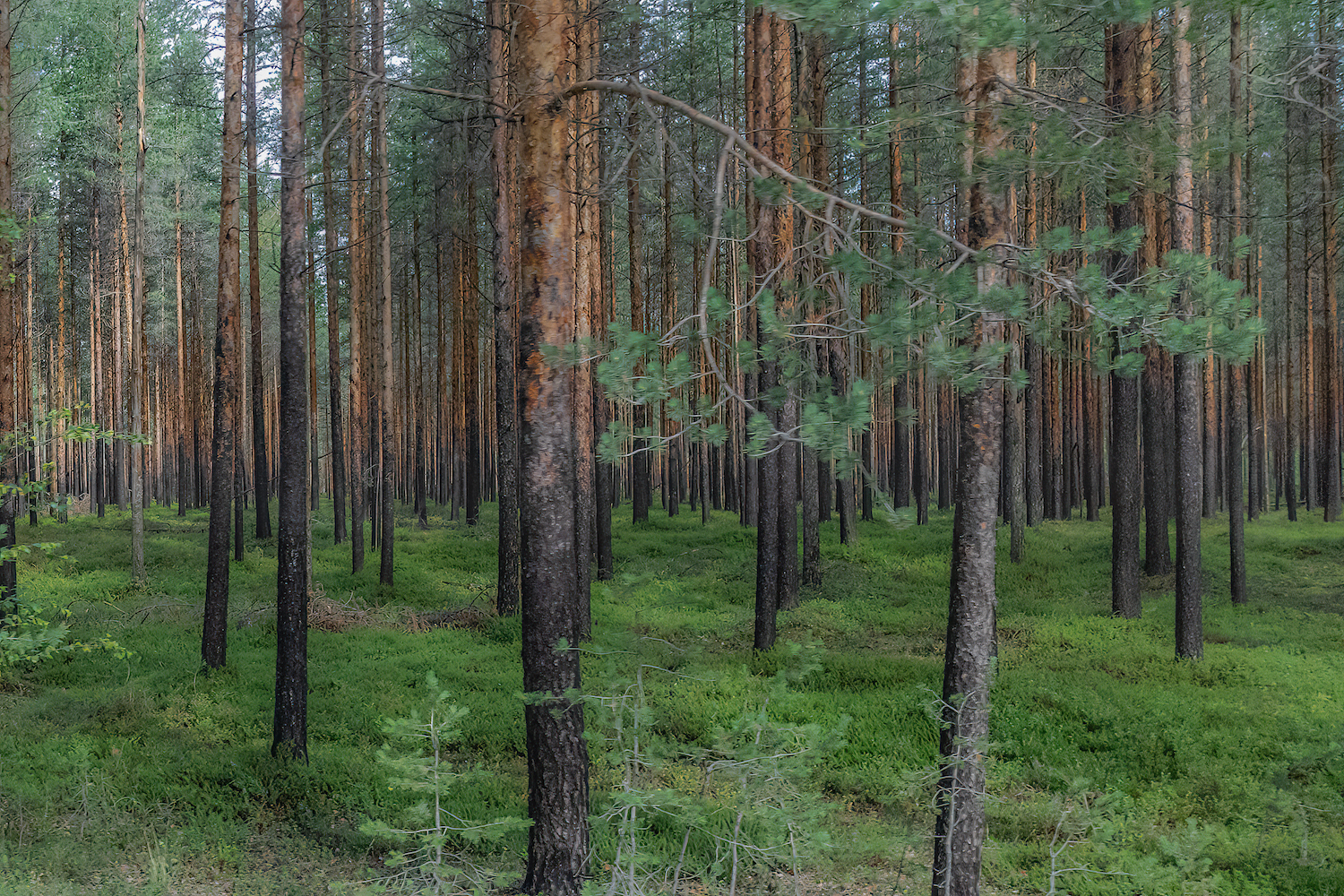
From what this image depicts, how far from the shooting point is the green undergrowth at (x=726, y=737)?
5.34 m

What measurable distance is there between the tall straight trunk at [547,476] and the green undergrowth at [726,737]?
355 millimetres

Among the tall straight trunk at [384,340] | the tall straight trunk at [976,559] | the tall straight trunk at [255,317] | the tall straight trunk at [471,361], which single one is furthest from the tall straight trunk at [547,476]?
the tall straight trunk at [471,361]

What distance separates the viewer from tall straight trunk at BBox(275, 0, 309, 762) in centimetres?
773

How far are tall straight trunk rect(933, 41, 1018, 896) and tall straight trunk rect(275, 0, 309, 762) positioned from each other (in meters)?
5.90

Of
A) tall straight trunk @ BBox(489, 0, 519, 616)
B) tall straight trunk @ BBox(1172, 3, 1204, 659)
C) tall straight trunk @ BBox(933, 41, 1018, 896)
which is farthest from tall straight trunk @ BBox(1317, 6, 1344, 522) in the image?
tall straight trunk @ BBox(933, 41, 1018, 896)

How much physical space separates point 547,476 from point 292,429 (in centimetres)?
446

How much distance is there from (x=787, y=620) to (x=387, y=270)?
10.9 metres

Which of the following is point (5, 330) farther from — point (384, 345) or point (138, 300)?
point (384, 345)

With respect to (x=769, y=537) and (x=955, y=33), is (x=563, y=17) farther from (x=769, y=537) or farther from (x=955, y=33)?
(x=769, y=537)

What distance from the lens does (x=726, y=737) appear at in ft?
14.3

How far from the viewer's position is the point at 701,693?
9.62 metres

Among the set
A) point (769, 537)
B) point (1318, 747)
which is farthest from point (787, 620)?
point (1318, 747)

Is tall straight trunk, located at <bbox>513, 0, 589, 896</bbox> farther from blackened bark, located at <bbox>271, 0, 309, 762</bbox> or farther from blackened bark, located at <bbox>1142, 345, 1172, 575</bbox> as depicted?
blackened bark, located at <bbox>1142, 345, 1172, 575</bbox>

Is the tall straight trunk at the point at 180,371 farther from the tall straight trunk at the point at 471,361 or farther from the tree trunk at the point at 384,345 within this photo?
the tree trunk at the point at 384,345
